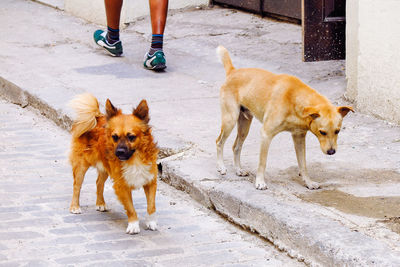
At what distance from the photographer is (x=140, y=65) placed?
8.86 metres

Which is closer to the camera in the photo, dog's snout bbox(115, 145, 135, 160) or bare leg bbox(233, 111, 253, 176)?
dog's snout bbox(115, 145, 135, 160)

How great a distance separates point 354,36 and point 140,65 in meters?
2.89

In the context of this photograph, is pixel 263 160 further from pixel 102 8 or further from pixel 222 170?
pixel 102 8

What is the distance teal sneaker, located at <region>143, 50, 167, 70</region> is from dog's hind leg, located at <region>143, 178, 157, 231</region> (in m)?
3.89

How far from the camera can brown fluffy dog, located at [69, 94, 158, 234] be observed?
174 inches

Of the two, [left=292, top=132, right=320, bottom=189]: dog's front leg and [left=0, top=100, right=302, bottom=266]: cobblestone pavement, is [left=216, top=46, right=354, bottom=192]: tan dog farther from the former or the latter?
[left=0, top=100, right=302, bottom=266]: cobblestone pavement

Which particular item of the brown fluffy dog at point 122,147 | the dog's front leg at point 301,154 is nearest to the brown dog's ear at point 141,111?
the brown fluffy dog at point 122,147

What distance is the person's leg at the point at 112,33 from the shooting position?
8.91 m

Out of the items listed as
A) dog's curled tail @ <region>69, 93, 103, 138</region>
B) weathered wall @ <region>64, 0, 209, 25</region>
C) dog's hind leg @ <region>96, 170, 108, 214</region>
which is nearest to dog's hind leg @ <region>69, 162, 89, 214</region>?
dog's hind leg @ <region>96, 170, 108, 214</region>

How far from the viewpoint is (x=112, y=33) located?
9094 mm

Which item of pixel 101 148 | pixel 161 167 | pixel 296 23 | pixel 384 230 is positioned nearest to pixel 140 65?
pixel 296 23

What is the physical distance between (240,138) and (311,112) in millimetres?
894

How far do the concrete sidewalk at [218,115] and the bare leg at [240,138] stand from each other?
0.33 feet

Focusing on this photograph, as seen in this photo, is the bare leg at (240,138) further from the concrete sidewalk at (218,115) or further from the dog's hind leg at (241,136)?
the concrete sidewalk at (218,115)
